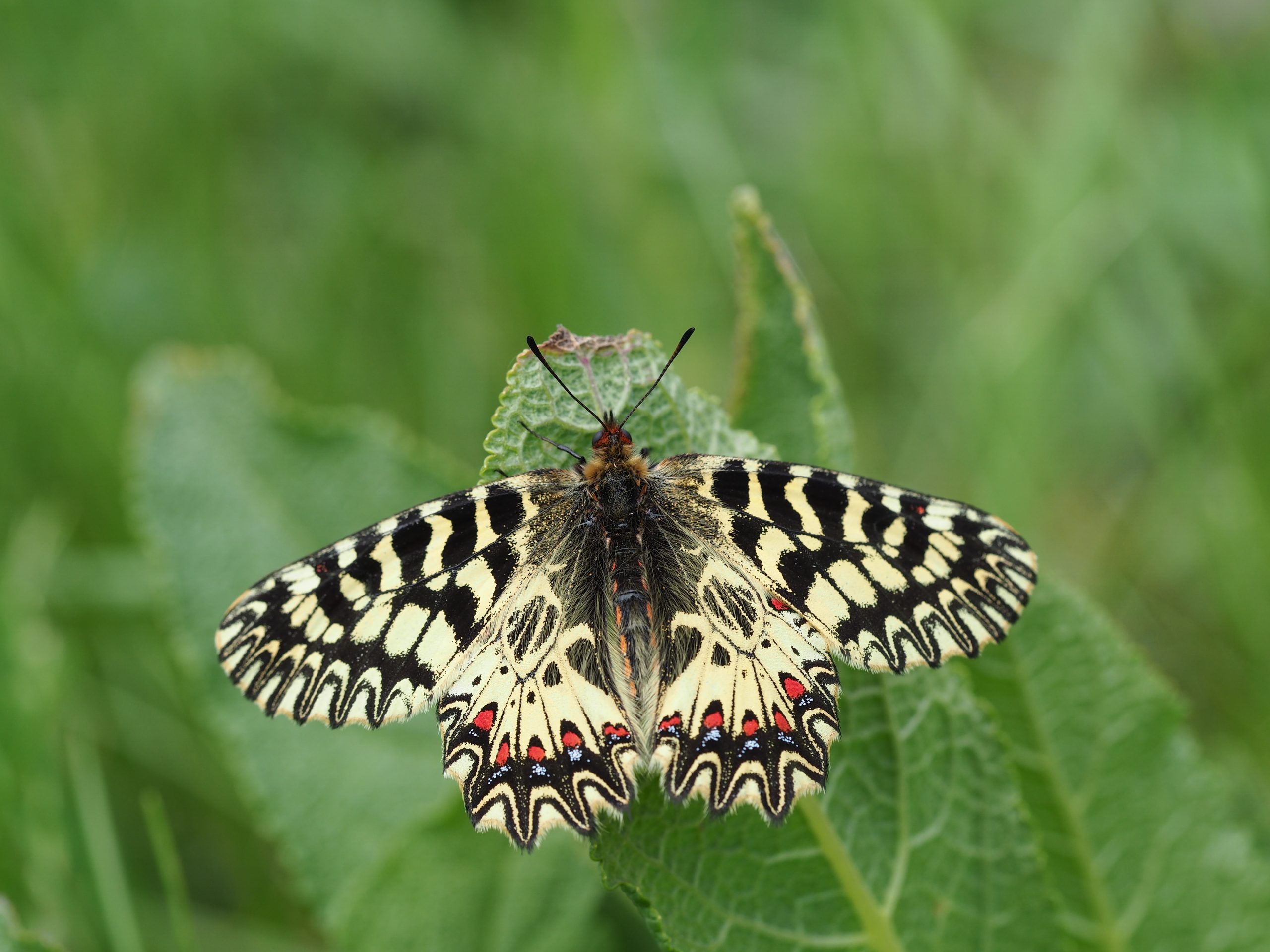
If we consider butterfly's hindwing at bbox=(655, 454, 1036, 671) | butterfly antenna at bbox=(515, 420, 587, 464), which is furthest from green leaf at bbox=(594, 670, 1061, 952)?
butterfly antenna at bbox=(515, 420, 587, 464)

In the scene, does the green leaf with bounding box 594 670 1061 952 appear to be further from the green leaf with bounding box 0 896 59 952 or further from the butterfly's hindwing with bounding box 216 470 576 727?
the green leaf with bounding box 0 896 59 952

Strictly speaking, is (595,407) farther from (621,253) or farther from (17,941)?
(621,253)

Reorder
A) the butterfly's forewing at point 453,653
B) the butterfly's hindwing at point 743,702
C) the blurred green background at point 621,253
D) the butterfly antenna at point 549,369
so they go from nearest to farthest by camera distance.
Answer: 1. the butterfly's hindwing at point 743,702
2. the butterfly's forewing at point 453,653
3. the butterfly antenna at point 549,369
4. the blurred green background at point 621,253

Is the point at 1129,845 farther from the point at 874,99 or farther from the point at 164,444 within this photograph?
the point at 874,99

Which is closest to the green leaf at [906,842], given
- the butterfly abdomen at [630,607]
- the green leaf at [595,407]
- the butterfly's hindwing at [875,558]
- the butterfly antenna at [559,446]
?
the butterfly's hindwing at [875,558]

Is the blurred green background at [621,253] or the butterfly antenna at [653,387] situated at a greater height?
the blurred green background at [621,253]

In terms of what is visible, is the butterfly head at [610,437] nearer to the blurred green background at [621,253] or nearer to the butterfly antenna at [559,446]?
the butterfly antenna at [559,446]
